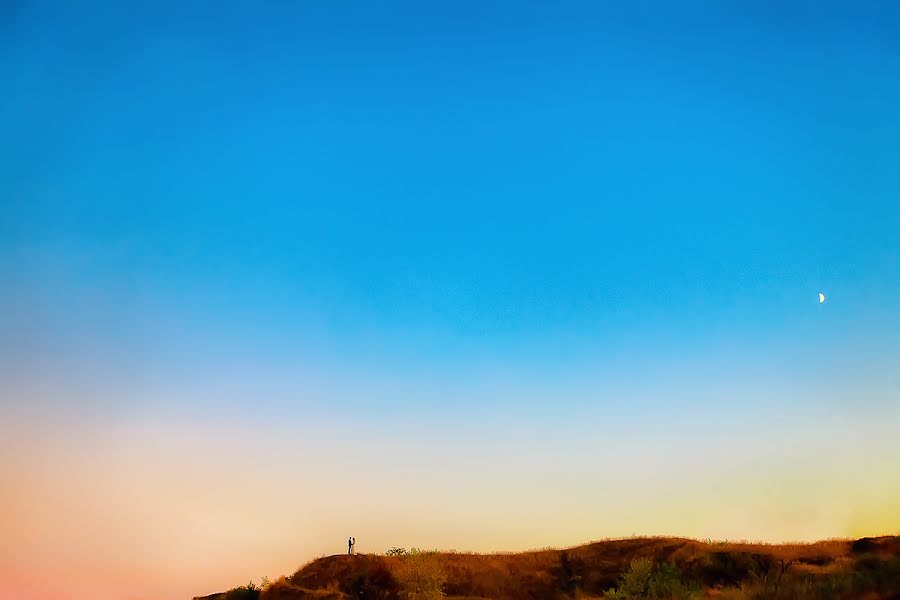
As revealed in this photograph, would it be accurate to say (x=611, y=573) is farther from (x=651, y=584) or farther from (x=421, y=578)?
(x=421, y=578)

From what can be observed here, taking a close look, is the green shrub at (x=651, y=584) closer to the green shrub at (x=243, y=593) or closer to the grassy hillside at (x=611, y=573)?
the grassy hillside at (x=611, y=573)

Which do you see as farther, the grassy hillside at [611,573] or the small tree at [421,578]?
the small tree at [421,578]

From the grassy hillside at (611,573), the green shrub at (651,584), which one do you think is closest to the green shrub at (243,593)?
the grassy hillside at (611,573)

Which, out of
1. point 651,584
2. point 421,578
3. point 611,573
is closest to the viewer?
point 651,584

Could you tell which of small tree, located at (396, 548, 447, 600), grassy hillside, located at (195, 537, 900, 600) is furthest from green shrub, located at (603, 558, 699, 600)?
small tree, located at (396, 548, 447, 600)

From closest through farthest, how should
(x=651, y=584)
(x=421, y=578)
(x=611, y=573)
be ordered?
(x=651, y=584)
(x=421, y=578)
(x=611, y=573)

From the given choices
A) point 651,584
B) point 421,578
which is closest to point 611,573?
point 651,584

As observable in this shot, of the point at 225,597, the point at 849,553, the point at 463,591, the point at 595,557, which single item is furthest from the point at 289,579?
the point at 849,553

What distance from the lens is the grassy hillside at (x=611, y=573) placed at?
3014 cm

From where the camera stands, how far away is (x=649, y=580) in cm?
3591

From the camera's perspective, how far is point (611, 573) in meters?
42.5

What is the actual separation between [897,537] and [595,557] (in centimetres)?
1808

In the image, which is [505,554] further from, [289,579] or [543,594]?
[289,579]

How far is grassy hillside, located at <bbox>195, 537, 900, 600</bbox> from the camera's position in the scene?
30141mm
